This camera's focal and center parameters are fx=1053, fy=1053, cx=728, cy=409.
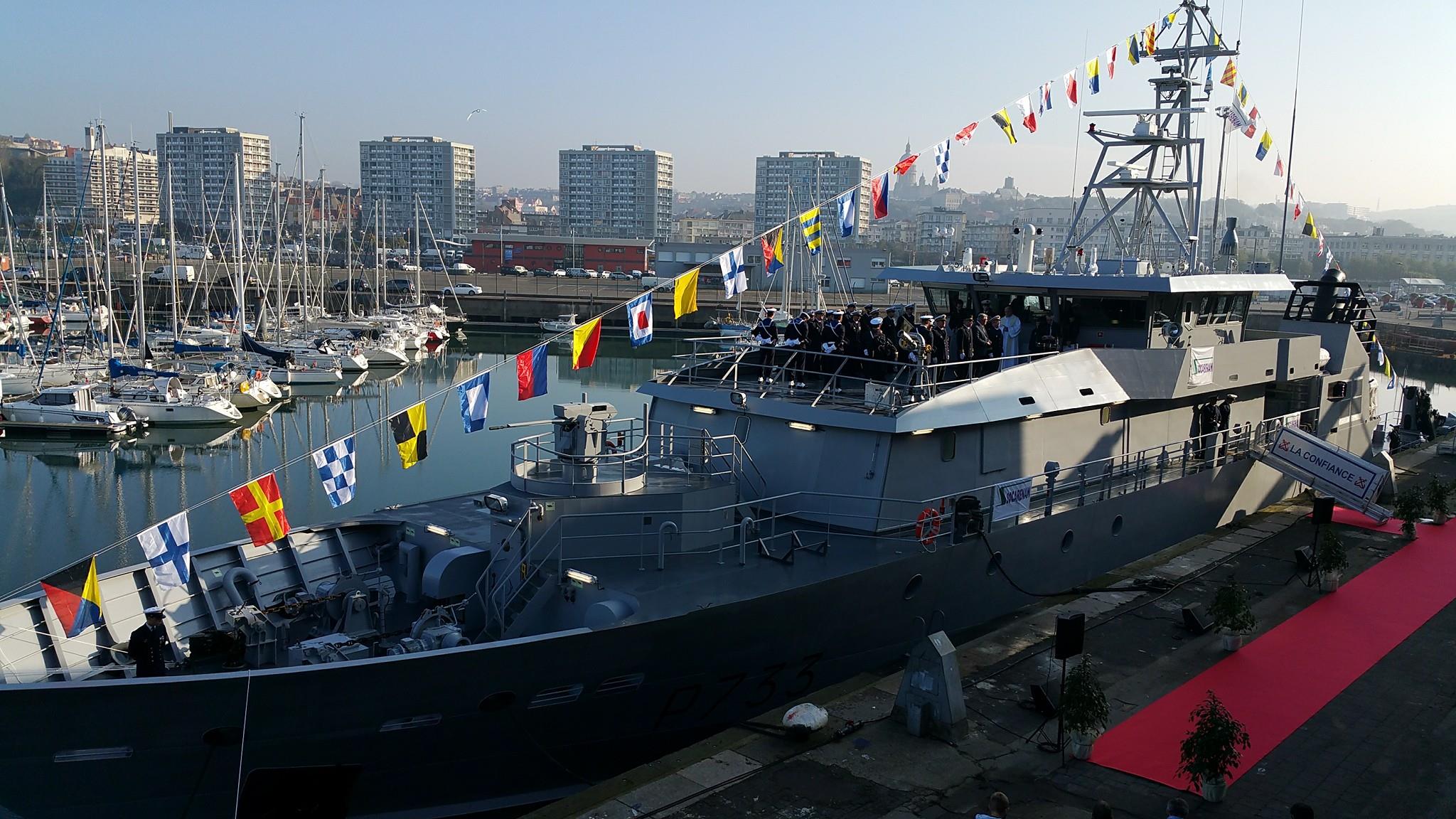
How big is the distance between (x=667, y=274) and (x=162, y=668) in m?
83.6

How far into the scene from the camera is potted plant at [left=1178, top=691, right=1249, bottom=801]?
8.38 metres

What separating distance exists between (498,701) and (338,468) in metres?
3.37

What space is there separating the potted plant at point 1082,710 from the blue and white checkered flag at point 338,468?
7527mm

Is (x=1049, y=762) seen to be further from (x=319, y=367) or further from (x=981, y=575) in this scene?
(x=319, y=367)

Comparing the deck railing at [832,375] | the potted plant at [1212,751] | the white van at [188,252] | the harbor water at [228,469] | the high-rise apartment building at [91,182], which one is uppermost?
the high-rise apartment building at [91,182]

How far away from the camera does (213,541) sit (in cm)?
2367

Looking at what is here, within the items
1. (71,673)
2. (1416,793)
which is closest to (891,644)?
(1416,793)

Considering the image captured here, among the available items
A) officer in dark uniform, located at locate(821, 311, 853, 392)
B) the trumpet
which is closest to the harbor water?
officer in dark uniform, located at locate(821, 311, 853, 392)

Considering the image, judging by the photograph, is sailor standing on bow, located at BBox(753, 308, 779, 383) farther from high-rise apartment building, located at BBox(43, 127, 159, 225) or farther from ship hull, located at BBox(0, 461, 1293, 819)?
high-rise apartment building, located at BBox(43, 127, 159, 225)

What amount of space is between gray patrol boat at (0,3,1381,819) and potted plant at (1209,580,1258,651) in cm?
267

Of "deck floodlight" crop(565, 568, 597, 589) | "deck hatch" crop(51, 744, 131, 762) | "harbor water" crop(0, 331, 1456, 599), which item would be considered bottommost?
"harbor water" crop(0, 331, 1456, 599)

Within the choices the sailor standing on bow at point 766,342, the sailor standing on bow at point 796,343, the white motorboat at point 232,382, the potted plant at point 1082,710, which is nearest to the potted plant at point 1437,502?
the sailor standing on bow at point 796,343

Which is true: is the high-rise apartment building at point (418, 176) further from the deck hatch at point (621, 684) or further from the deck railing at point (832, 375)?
the deck hatch at point (621, 684)

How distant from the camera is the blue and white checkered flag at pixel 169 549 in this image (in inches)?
403
